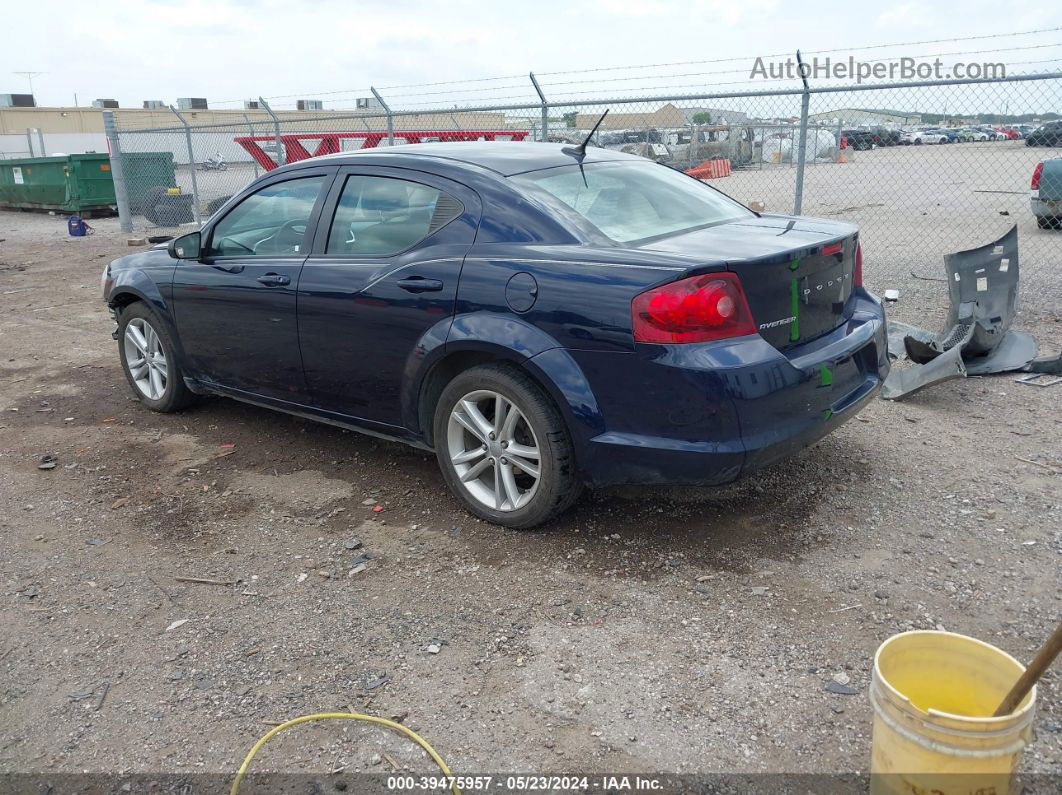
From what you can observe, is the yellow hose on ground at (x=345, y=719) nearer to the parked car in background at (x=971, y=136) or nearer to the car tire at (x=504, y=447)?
the car tire at (x=504, y=447)

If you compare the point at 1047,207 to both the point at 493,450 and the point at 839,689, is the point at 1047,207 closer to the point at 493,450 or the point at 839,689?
the point at 493,450

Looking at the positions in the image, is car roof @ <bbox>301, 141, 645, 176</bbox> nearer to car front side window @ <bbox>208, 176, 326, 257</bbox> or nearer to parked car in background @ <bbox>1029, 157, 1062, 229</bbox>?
car front side window @ <bbox>208, 176, 326, 257</bbox>

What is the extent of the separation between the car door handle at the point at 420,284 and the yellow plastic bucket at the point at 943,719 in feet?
7.68

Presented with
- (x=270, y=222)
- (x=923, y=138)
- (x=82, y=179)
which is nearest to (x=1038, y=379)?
(x=270, y=222)

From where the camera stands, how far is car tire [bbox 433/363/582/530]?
3607 mm

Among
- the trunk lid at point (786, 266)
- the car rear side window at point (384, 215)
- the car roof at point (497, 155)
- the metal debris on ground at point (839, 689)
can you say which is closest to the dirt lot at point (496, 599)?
the metal debris on ground at point (839, 689)

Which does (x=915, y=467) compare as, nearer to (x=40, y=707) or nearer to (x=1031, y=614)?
(x=1031, y=614)

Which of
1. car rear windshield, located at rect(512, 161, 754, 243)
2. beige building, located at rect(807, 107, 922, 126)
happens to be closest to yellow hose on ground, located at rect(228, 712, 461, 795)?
car rear windshield, located at rect(512, 161, 754, 243)

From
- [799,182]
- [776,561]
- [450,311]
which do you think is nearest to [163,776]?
[450,311]

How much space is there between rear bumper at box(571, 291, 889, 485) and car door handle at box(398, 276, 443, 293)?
76cm

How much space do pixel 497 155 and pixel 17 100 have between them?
65202mm

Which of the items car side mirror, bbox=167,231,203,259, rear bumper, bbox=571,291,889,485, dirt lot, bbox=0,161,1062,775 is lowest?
dirt lot, bbox=0,161,1062,775

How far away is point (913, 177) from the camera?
74.6 ft

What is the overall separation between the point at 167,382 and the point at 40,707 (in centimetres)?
295
